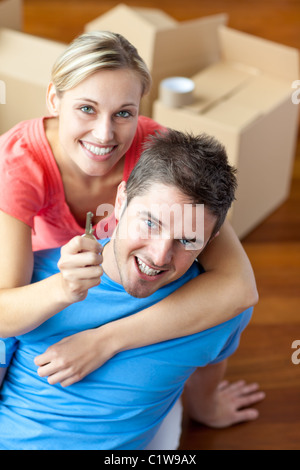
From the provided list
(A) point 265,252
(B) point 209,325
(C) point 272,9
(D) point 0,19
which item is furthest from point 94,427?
(C) point 272,9

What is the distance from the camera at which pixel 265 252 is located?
95.0 inches

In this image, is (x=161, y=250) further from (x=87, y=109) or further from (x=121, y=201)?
(x=87, y=109)

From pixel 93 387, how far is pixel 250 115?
3.85 ft

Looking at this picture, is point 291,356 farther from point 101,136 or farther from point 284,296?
point 101,136

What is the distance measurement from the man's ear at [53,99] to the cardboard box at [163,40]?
0.95m

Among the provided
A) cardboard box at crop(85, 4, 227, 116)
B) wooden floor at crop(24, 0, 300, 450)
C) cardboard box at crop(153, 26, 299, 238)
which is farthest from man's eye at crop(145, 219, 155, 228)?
cardboard box at crop(85, 4, 227, 116)

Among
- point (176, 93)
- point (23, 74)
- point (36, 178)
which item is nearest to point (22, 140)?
point (36, 178)

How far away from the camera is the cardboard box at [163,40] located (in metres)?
2.34

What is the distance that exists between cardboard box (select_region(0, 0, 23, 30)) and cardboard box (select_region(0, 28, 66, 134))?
0.12 m

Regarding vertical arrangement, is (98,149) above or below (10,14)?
below

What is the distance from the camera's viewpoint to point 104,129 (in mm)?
1341

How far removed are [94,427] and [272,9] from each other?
120 inches

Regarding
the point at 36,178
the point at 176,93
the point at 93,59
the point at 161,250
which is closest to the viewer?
the point at 161,250

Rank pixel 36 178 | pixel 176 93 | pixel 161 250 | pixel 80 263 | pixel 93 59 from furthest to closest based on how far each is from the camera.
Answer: pixel 176 93, pixel 36 178, pixel 93 59, pixel 161 250, pixel 80 263
